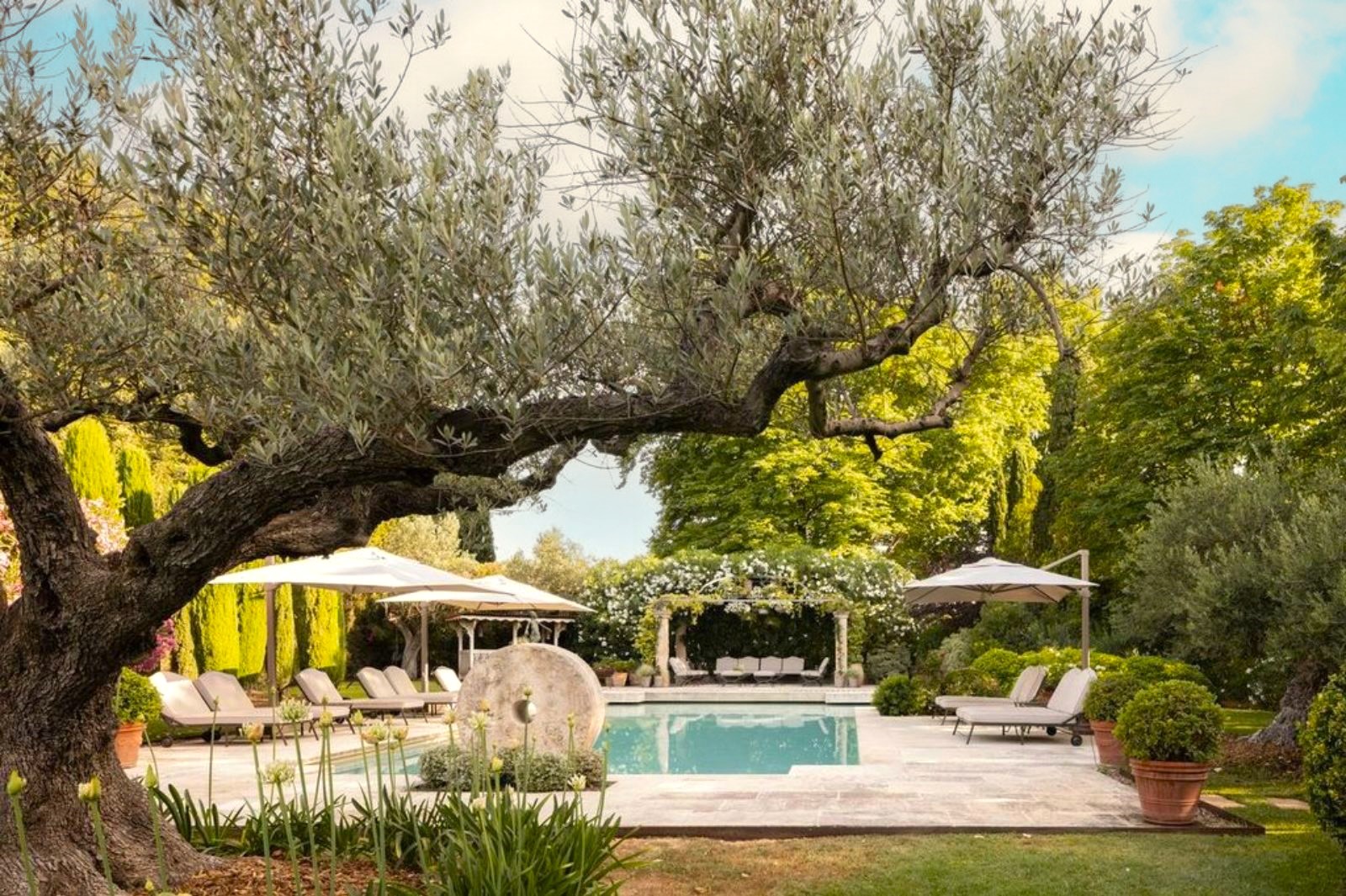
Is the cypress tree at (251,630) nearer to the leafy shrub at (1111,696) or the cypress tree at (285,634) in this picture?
the cypress tree at (285,634)

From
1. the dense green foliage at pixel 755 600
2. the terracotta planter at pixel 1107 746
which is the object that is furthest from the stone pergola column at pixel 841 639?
the terracotta planter at pixel 1107 746

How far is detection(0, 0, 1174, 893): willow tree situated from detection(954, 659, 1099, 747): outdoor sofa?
9531 millimetres

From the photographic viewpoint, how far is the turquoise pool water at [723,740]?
1557 centimetres

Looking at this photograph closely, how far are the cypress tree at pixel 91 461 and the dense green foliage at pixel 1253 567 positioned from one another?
13.2 metres

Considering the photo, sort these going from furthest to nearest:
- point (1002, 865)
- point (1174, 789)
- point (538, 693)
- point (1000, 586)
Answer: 1. point (1000, 586)
2. point (538, 693)
3. point (1174, 789)
4. point (1002, 865)

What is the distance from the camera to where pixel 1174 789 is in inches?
370

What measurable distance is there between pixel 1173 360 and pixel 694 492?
42.9 feet

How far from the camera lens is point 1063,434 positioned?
32062mm

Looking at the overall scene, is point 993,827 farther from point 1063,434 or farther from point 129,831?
point 1063,434

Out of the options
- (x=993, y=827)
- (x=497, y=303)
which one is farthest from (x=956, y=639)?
(x=497, y=303)

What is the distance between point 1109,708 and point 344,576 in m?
9.66

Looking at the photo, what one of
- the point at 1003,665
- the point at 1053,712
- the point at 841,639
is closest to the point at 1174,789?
the point at 1053,712

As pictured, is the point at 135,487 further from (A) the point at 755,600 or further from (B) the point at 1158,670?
(B) the point at 1158,670

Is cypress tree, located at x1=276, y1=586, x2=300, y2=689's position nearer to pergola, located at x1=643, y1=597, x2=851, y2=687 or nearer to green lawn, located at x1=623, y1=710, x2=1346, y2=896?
pergola, located at x1=643, y1=597, x2=851, y2=687
